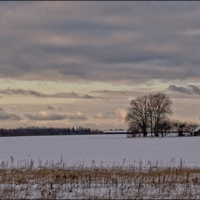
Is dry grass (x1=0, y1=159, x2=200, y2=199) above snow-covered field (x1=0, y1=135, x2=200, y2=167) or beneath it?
above

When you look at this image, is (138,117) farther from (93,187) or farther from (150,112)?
(93,187)

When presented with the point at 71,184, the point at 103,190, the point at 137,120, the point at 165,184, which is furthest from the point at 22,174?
the point at 137,120

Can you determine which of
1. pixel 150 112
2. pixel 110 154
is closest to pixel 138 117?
pixel 150 112

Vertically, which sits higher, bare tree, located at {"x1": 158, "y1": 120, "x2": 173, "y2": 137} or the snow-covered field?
bare tree, located at {"x1": 158, "y1": 120, "x2": 173, "y2": 137}

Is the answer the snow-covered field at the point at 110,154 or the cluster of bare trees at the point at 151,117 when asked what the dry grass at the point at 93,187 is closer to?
the snow-covered field at the point at 110,154

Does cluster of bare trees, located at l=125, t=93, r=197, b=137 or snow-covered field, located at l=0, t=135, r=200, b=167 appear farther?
cluster of bare trees, located at l=125, t=93, r=197, b=137

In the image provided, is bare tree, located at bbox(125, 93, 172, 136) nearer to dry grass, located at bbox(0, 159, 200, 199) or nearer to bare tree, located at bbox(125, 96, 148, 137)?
bare tree, located at bbox(125, 96, 148, 137)

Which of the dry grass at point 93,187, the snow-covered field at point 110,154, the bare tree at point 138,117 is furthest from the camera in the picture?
the bare tree at point 138,117

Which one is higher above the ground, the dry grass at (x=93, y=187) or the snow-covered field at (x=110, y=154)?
the dry grass at (x=93, y=187)

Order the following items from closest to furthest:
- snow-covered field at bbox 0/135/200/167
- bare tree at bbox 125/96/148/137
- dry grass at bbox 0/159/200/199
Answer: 1. dry grass at bbox 0/159/200/199
2. snow-covered field at bbox 0/135/200/167
3. bare tree at bbox 125/96/148/137

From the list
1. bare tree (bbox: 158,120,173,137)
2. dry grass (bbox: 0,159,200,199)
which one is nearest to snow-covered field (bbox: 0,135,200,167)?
dry grass (bbox: 0,159,200,199)

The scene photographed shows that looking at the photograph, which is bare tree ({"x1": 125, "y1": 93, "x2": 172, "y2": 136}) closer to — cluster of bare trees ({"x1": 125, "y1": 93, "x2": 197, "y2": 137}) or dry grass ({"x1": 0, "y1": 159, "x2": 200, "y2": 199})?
cluster of bare trees ({"x1": 125, "y1": 93, "x2": 197, "y2": 137})

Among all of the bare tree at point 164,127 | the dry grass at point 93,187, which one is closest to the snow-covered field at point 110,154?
the dry grass at point 93,187

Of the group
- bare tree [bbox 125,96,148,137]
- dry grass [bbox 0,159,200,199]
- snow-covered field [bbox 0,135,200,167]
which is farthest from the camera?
bare tree [bbox 125,96,148,137]
